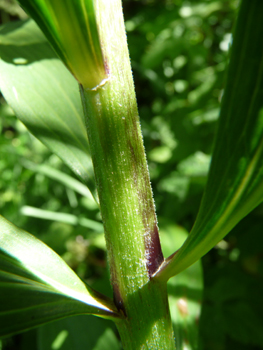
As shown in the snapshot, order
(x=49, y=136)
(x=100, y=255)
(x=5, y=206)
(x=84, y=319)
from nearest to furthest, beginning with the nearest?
(x=49, y=136) < (x=84, y=319) < (x=5, y=206) < (x=100, y=255)

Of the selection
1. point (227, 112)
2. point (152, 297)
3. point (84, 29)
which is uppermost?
point (84, 29)

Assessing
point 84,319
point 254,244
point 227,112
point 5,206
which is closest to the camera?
point 227,112

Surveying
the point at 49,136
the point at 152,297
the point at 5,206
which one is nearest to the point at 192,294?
the point at 152,297

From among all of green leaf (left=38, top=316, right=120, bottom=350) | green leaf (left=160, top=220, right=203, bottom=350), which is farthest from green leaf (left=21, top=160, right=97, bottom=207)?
green leaf (left=160, top=220, right=203, bottom=350)

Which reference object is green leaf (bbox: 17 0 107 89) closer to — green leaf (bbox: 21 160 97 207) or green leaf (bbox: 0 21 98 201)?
green leaf (bbox: 0 21 98 201)

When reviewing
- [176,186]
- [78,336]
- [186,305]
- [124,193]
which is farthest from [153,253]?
[176,186]

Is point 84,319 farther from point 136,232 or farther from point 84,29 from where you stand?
point 84,29

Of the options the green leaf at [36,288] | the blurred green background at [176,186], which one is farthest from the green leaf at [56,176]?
the green leaf at [36,288]

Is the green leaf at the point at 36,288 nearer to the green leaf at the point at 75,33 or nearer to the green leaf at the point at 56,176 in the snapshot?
the green leaf at the point at 75,33
